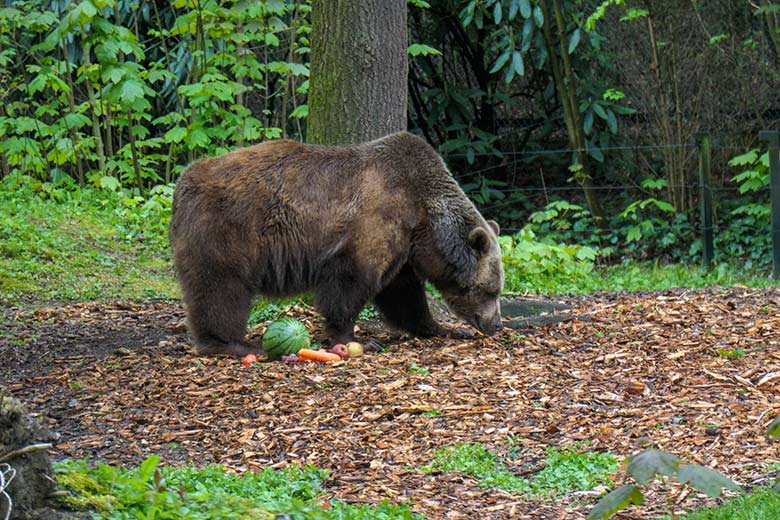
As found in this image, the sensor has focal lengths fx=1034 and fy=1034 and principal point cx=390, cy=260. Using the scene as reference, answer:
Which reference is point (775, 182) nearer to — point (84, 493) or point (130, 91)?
point (130, 91)

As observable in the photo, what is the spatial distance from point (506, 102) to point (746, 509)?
12.9 metres

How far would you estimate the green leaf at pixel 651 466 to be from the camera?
280 centimetres

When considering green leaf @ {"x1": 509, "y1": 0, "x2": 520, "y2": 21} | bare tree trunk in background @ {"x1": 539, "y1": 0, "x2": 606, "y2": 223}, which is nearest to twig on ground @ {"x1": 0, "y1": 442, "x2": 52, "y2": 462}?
green leaf @ {"x1": 509, "y1": 0, "x2": 520, "y2": 21}

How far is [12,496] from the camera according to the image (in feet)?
10.6

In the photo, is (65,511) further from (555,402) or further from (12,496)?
(555,402)

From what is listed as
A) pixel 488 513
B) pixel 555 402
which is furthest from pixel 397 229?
pixel 488 513

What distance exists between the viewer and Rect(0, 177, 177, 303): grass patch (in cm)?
997

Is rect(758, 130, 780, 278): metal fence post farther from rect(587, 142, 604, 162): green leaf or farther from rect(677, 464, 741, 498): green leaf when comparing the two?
rect(677, 464, 741, 498): green leaf

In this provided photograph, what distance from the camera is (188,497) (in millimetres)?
3771

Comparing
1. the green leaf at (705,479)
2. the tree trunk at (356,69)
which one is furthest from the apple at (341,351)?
the green leaf at (705,479)

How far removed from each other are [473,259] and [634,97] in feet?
25.3

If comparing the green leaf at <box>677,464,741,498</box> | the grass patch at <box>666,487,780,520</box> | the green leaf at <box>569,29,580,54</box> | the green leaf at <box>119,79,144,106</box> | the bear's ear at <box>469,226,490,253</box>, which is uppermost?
the green leaf at <box>569,29,580,54</box>

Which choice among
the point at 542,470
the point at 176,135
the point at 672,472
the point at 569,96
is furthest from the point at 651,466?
the point at 569,96

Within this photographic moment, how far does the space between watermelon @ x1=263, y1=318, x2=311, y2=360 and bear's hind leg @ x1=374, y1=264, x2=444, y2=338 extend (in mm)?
1214
